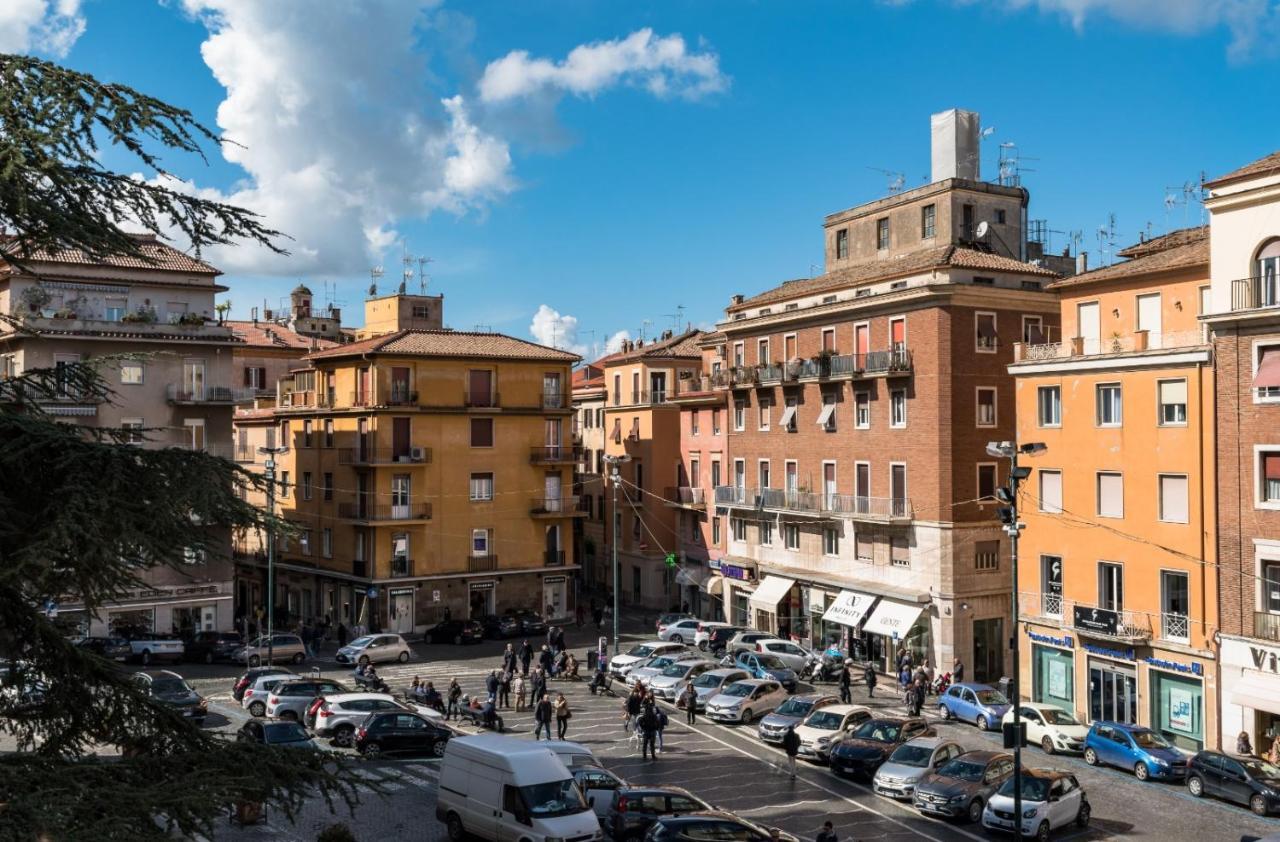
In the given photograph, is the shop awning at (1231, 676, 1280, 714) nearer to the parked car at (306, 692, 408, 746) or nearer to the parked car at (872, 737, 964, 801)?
the parked car at (872, 737, 964, 801)

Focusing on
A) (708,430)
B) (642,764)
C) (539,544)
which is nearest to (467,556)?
(539,544)

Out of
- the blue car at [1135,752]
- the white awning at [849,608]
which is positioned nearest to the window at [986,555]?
the white awning at [849,608]

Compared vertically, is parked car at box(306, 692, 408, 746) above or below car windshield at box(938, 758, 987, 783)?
above

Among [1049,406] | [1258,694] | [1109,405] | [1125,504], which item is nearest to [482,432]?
[1049,406]

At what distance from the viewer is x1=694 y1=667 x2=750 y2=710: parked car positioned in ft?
128

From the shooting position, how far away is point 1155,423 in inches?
1447

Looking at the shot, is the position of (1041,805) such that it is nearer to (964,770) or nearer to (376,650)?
(964,770)

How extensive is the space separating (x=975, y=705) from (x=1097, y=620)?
4734mm

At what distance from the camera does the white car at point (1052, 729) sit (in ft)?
114

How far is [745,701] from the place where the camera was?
1491 inches

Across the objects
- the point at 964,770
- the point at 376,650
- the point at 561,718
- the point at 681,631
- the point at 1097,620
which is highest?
the point at 1097,620

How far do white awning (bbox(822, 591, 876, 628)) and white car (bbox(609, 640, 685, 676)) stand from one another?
23.2 feet

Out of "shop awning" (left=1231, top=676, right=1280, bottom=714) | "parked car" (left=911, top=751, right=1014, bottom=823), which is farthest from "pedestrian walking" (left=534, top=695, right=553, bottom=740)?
"shop awning" (left=1231, top=676, right=1280, bottom=714)

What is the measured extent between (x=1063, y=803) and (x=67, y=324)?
3987 centimetres
